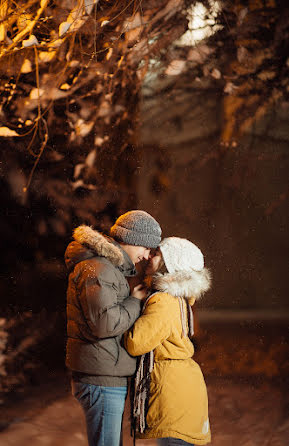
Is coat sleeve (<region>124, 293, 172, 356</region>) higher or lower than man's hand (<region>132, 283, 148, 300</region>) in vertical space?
lower

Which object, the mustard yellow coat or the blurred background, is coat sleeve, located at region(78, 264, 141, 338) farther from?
the blurred background

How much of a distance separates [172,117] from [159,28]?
950mm

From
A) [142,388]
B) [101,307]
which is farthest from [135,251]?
[142,388]

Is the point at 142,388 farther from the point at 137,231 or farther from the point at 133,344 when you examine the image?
the point at 137,231

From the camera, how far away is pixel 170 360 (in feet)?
7.91

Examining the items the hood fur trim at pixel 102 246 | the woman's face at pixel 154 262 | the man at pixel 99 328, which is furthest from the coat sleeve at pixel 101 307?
the woman's face at pixel 154 262

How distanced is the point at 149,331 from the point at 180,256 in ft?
1.34

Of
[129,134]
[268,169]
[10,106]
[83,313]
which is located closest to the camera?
[83,313]

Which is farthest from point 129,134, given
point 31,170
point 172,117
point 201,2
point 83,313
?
point 83,313

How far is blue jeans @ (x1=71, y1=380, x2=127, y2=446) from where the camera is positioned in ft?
7.68

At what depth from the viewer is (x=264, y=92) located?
5641 millimetres

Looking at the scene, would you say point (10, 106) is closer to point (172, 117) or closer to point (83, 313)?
point (172, 117)

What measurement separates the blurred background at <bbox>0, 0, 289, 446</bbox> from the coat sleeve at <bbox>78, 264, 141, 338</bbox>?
295 cm

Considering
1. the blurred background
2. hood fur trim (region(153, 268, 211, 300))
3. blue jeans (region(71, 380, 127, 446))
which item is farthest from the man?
the blurred background
